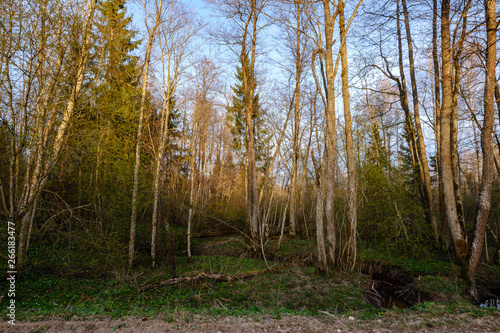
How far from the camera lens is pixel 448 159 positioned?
7.31 m

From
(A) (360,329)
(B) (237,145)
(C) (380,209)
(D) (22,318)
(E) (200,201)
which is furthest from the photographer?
(B) (237,145)

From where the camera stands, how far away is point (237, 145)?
20.0 metres

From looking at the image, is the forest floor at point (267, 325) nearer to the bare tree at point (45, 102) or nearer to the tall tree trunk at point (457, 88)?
the bare tree at point (45, 102)

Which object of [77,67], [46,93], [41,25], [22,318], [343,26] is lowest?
[22,318]

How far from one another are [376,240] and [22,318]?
10.7 metres

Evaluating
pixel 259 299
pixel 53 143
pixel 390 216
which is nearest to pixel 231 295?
pixel 259 299

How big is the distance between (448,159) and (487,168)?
135cm

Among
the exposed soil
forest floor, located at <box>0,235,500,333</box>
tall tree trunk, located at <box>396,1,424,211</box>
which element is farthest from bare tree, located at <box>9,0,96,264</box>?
tall tree trunk, located at <box>396,1,424,211</box>

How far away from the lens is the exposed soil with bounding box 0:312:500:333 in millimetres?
3254

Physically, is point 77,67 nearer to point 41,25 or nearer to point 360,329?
point 41,25

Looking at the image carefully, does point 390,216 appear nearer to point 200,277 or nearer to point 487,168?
point 487,168

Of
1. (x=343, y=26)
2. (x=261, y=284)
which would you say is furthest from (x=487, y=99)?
(x=261, y=284)

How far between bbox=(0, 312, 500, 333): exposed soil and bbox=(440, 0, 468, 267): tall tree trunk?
380 cm

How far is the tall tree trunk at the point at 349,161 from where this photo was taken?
23.5 feet
